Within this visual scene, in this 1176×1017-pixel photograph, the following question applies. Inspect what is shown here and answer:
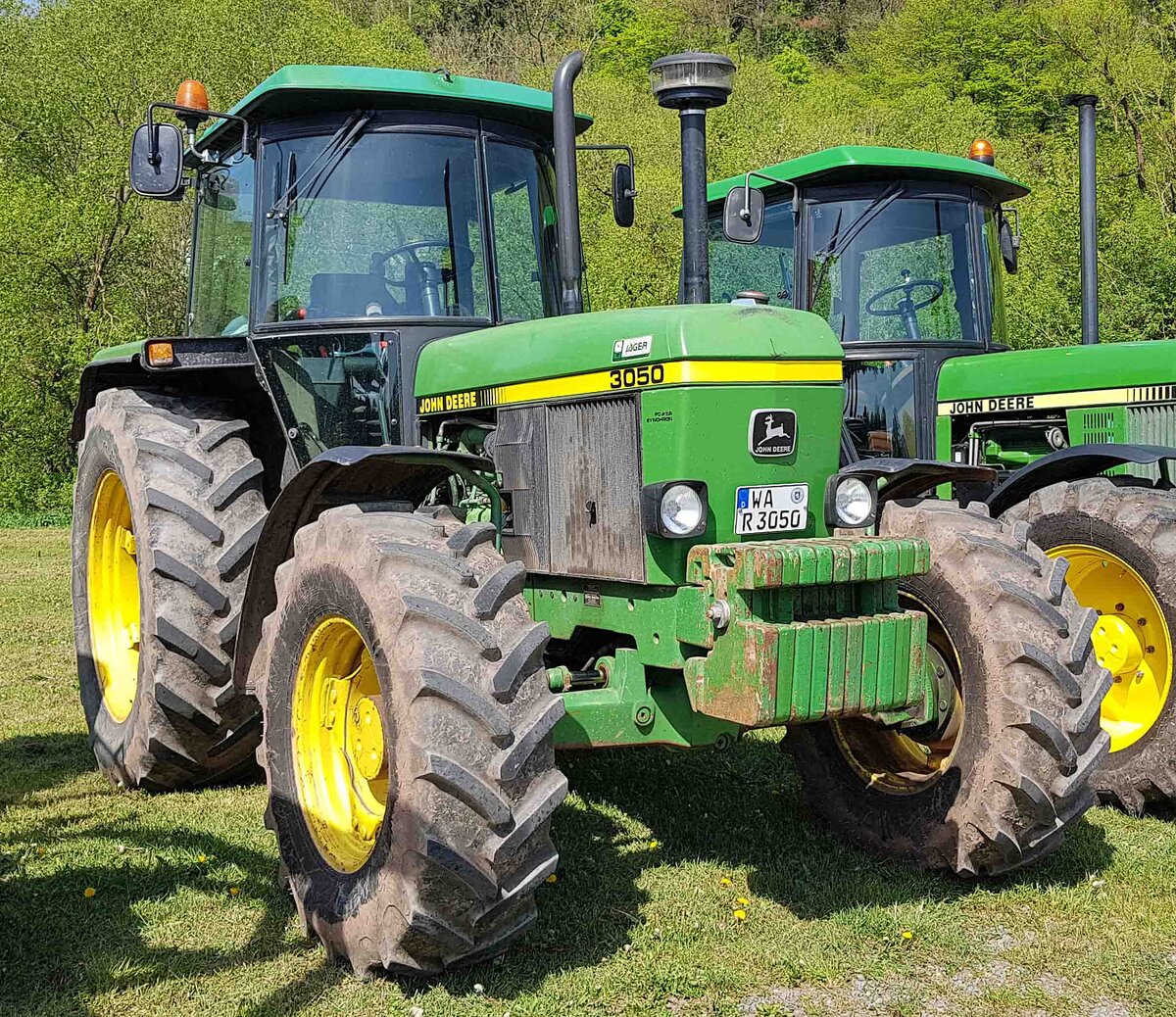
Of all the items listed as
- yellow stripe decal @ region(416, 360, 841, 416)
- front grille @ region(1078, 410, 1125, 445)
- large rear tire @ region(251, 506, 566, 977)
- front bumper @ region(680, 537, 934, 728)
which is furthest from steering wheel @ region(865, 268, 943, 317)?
large rear tire @ region(251, 506, 566, 977)

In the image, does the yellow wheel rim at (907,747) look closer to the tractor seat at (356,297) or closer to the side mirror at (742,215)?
the side mirror at (742,215)

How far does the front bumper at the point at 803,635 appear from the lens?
138 inches

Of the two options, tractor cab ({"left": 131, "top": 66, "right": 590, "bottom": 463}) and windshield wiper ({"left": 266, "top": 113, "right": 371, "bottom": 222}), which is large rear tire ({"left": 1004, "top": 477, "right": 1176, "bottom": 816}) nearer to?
tractor cab ({"left": 131, "top": 66, "right": 590, "bottom": 463})

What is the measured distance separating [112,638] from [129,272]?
58.5 ft

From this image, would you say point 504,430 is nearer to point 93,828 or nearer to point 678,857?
point 678,857

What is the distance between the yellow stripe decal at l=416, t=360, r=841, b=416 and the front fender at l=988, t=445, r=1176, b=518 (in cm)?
200

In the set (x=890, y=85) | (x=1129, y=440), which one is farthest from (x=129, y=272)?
(x=890, y=85)

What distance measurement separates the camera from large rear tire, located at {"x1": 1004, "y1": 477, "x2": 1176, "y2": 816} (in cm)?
519

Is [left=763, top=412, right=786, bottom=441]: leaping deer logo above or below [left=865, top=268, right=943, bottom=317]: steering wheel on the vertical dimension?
below

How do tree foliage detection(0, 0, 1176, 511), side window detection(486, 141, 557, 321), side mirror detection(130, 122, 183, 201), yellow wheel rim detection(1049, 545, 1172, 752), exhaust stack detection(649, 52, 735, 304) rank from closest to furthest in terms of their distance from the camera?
exhaust stack detection(649, 52, 735, 304) → side mirror detection(130, 122, 183, 201) → side window detection(486, 141, 557, 321) → yellow wheel rim detection(1049, 545, 1172, 752) → tree foliage detection(0, 0, 1176, 511)

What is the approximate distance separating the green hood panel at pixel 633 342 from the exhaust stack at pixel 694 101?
14.6 inches

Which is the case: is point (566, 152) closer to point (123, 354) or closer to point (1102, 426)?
point (123, 354)

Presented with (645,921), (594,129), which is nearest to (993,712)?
(645,921)

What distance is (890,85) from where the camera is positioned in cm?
3906
